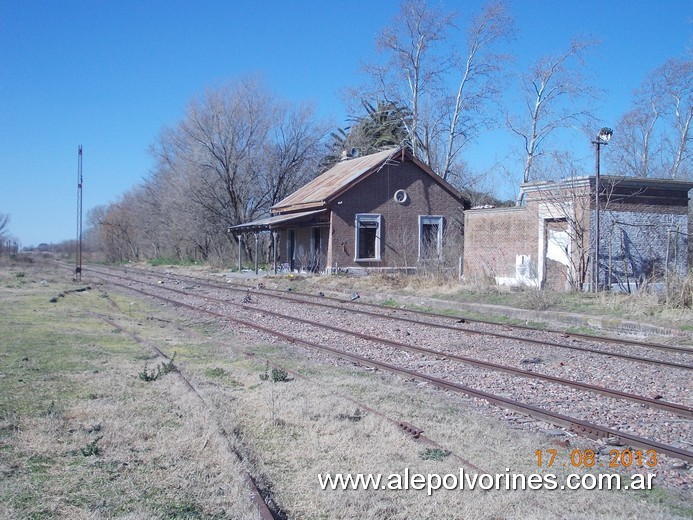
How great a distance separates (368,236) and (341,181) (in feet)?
11.1

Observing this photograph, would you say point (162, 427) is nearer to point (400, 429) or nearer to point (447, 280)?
point (400, 429)

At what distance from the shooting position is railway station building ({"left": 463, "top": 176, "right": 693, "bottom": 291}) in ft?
66.3

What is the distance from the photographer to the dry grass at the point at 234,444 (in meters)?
4.49

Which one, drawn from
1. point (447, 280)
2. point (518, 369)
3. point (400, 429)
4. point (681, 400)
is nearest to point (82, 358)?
point (400, 429)

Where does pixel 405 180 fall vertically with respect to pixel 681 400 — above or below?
above

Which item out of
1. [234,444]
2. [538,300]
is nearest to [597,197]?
[538,300]

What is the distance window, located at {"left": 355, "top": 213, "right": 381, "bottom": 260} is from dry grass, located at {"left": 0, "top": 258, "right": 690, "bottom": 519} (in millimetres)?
22053

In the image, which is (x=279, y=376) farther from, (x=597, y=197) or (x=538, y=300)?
(x=597, y=197)

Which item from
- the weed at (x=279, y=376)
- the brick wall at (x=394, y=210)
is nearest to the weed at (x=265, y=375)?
the weed at (x=279, y=376)

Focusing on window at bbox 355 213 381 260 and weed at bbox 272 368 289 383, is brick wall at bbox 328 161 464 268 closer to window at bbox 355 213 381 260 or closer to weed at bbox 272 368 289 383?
window at bbox 355 213 381 260

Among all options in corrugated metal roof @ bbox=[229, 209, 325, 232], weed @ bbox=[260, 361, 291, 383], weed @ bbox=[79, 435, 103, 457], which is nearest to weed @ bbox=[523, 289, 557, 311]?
weed @ bbox=[260, 361, 291, 383]

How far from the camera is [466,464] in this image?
5367 mm

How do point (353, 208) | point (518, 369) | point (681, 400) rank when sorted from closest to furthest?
point (681, 400), point (518, 369), point (353, 208)

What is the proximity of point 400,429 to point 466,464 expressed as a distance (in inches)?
43.6
